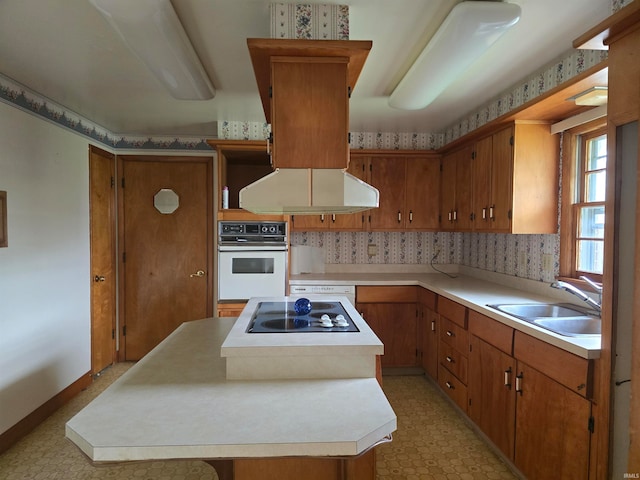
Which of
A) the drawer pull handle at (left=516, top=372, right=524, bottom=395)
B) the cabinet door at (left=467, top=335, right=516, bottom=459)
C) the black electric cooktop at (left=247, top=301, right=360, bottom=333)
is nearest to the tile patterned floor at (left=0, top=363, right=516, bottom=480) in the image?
the cabinet door at (left=467, top=335, right=516, bottom=459)

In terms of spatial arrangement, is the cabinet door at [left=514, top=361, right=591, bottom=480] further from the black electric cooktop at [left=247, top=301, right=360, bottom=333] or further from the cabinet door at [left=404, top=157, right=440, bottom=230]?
the cabinet door at [left=404, top=157, right=440, bottom=230]

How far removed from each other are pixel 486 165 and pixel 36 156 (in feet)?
10.8

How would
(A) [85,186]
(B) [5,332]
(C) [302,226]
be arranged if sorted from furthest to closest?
(C) [302,226], (A) [85,186], (B) [5,332]

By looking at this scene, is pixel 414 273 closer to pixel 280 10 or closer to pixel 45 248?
pixel 280 10

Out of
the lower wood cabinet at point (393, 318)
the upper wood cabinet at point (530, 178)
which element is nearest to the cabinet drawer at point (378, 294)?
the lower wood cabinet at point (393, 318)

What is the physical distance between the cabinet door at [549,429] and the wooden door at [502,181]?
41.7 inches

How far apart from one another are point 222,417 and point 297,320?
2.38 ft

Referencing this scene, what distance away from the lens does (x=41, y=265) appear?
2.60 m

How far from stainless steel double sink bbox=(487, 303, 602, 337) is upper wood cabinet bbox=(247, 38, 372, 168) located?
4.47 ft

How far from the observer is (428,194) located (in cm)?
365

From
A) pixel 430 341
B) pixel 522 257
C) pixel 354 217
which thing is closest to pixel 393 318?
pixel 430 341

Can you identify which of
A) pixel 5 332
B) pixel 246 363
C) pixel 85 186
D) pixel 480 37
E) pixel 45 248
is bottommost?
pixel 5 332

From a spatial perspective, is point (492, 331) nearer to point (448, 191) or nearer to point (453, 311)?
point (453, 311)

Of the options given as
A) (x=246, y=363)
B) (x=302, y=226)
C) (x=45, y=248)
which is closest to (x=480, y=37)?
(x=246, y=363)
